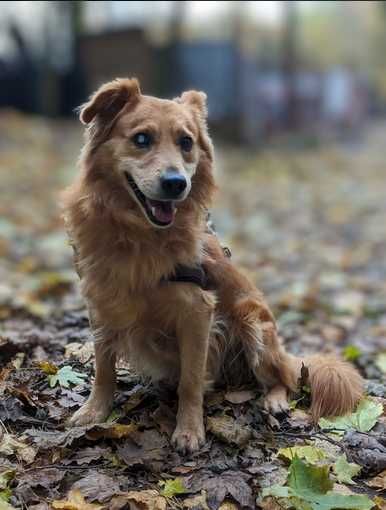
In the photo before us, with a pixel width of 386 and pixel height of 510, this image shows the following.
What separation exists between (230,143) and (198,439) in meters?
16.2

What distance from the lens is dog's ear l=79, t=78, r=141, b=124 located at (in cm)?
333

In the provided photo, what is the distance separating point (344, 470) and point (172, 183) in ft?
5.40

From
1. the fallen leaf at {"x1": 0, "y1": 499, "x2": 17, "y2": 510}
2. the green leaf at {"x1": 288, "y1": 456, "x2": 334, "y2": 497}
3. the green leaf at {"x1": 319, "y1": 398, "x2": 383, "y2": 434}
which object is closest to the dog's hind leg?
the green leaf at {"x1": 319, "y1": 398, "x2": 383, "y2": 434}

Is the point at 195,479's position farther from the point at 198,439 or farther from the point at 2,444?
the point at 2,444

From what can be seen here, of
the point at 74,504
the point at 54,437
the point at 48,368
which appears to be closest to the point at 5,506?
the point at 74,504

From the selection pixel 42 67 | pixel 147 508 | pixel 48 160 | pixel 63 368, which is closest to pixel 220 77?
pixel 42 67

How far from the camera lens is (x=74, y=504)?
8.98 ft

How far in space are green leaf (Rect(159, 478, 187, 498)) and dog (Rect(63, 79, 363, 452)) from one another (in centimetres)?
28

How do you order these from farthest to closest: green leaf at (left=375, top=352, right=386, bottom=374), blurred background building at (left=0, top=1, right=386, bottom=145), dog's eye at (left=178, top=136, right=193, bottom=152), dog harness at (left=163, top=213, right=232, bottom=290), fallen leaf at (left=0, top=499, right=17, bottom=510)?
blurred background building at (left=0, top=1, right=386, bottom=145) < green leaf at (left=375, top=352, right=386, bottom=374) < dog's eye at (left=178, top=136, right=193, bottom=152) < dog harness at (left=163, top=213, right=232, bottom=290) < fallen leaf at (left=0, top=499, right=17, bottom=510)

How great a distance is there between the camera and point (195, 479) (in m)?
3.05

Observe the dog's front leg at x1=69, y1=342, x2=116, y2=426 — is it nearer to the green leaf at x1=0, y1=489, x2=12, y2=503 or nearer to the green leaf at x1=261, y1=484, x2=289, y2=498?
the green leaf at x1=0, y1=489, x2=12, y2=503

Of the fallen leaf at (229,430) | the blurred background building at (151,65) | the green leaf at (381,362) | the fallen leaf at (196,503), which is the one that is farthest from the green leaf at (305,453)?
the blurred background building at (151,65)

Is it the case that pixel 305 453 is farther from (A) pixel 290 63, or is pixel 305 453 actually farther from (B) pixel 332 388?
(A) pixel 290 63

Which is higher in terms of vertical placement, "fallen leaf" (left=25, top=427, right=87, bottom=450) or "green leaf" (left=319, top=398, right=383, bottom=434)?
"fallen leaf" (left=25, top=427, right=87, bottom=450)
